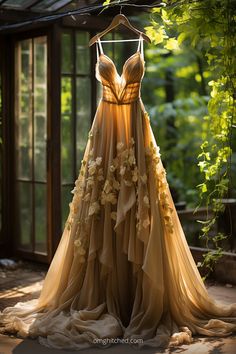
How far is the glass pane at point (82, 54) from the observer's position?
5.49m

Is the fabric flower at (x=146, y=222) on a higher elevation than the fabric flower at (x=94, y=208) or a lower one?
lower

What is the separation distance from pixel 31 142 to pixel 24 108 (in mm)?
302

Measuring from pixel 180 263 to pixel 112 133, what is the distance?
84 cm

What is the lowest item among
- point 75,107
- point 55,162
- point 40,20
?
point 55,162

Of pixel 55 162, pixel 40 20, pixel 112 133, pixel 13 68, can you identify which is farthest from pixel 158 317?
pixel 13 68

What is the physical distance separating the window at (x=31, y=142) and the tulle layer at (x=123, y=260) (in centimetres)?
165

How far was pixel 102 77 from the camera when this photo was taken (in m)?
3.94

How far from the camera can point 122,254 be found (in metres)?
3.85

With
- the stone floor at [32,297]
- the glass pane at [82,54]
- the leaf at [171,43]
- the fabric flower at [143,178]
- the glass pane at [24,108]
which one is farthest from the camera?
the glass pane at [24,108]

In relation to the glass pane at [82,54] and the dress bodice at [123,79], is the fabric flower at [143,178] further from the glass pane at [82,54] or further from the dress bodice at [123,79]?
the glass pane at [82,54]

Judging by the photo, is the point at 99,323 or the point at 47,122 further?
the point at 47,122

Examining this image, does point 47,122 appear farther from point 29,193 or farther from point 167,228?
point 167,228

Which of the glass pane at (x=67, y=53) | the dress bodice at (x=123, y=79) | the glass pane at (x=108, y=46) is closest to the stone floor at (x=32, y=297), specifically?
the dress bodice at (x=123, y=79)

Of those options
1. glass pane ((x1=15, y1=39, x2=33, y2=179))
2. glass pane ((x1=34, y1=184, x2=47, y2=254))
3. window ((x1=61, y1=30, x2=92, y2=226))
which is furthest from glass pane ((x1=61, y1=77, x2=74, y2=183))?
glass pane ((x1=15, y1=39, x2=33, y2=179))
